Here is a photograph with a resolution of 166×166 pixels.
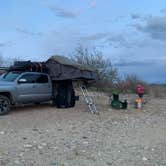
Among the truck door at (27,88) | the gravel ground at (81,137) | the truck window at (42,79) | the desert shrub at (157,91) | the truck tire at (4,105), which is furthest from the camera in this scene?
the desert shrub at (157,91)

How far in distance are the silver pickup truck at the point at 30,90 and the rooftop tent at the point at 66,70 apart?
0.43m

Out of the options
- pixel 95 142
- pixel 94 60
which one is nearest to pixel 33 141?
pixel 95 142

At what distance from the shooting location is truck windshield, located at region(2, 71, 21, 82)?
1823 cm

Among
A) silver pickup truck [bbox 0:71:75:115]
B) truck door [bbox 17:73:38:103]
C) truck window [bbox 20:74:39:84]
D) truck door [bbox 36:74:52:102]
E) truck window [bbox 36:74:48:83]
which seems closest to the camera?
silver pickup truck [bbox 0:71:75:115]

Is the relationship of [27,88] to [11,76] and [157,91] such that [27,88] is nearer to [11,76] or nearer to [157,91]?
[11,76]

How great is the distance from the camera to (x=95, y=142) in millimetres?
11570

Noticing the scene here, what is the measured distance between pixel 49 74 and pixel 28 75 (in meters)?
1.38

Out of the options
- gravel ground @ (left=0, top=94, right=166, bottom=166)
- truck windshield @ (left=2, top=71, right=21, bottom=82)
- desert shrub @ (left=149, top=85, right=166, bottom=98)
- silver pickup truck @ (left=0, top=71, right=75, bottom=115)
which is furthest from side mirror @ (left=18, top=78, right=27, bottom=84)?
desert shrub @ (left=149, top=85, right=166, bottom=98)

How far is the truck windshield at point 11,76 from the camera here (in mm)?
18234

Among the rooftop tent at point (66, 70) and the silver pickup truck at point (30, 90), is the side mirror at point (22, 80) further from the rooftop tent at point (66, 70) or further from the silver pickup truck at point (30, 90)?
the rooftop tent at point (66, 70)

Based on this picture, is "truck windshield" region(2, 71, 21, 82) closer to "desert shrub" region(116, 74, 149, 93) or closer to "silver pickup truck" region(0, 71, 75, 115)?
"silver pickup truck" region(0, 71, 75, 115)

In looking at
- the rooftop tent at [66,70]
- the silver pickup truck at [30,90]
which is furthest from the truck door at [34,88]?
the rooftop tent at [66,70]

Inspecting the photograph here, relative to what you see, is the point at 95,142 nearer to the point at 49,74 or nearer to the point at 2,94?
the point at 2,94

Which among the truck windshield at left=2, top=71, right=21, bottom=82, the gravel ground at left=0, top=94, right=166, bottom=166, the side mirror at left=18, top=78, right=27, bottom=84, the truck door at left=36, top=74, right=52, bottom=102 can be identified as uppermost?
the truck windshield at left=2, top=71, right=21, bottom=82
